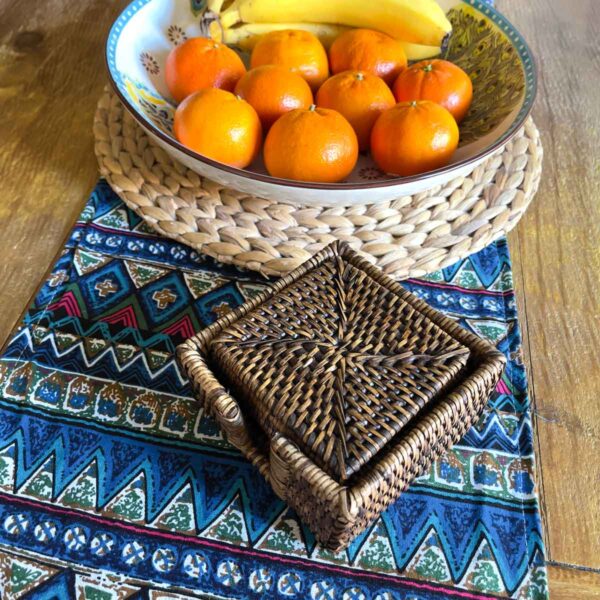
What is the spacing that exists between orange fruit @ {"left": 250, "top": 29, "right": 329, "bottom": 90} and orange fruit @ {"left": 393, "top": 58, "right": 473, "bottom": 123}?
0.10 metres

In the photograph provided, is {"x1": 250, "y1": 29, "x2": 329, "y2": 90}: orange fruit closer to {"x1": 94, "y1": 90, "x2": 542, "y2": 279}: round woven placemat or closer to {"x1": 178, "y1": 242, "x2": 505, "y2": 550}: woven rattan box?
{"x1": 94, "y1": 90, "x2": 542, "y2": 279}: round woven placemat

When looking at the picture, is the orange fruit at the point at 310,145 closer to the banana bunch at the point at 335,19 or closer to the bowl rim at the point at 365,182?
the bowl rim at the point at 365,182

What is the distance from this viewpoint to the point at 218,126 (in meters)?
0.65

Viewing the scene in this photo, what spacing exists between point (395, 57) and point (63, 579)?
2.20 feet

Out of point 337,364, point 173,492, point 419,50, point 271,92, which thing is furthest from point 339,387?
point 419,50

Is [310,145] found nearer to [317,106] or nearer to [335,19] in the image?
[317,106]

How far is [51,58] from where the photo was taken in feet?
3.13

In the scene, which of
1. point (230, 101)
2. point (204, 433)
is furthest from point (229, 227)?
point (204, 433)

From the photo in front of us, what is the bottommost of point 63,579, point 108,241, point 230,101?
point 63,579

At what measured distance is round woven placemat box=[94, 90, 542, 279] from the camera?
68 cm

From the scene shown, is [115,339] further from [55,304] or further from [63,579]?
[63,579]

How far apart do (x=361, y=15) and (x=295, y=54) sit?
148mm

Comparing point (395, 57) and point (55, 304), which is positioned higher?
point (395, 57)

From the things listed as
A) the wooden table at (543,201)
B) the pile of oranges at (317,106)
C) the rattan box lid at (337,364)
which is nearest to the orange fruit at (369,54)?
the pile of oranges at (317,106)
